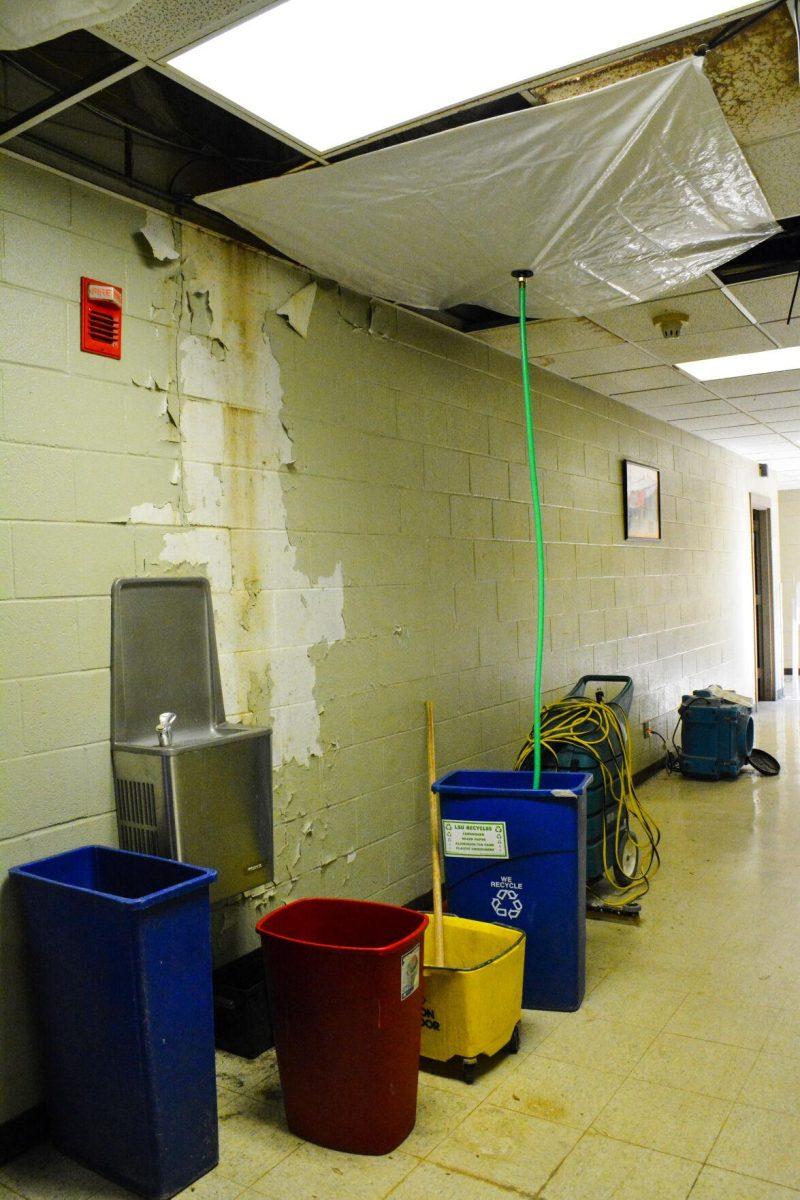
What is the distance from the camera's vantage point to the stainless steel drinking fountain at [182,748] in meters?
2.39

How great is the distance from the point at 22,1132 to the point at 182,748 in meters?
0.98

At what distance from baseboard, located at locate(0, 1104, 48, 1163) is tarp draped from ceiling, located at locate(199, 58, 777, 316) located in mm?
2423

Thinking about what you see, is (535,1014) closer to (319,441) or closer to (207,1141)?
(207,1141)

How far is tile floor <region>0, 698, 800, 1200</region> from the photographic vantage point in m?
2.05

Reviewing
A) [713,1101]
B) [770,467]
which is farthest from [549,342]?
[770,467]

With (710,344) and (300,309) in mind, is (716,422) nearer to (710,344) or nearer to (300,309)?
(710,344)

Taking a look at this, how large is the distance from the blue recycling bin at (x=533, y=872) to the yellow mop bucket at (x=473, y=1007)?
27 cm

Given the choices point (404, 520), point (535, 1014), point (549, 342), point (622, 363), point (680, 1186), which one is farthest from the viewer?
point (622, 363)

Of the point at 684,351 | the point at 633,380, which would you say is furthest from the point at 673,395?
the point at 684,351

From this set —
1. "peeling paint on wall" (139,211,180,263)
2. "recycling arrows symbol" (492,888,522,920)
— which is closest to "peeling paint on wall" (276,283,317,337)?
"peeling paint on wall" (139,211,180,263)

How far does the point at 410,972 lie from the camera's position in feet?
7.19

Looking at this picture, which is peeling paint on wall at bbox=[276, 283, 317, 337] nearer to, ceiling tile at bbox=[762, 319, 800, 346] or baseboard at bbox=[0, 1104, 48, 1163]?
ceiling tile at bbox=[762, 319, 800, 346]

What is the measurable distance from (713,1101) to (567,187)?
2458mm

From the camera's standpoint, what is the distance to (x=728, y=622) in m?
8.55
